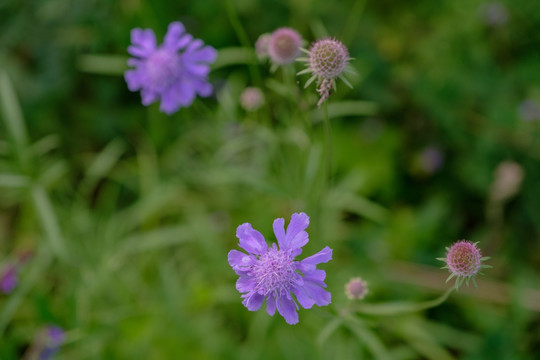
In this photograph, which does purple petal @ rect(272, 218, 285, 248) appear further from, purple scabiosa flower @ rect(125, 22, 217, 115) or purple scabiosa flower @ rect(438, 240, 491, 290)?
purple scabiosa flower @ rect(125, 22, 217, 115)

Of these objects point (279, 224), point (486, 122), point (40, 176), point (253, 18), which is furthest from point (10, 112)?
point (486, 122)

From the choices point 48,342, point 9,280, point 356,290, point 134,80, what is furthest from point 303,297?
point 9,280

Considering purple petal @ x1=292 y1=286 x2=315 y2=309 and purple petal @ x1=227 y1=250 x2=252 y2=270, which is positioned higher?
purple petal @ x1=227 y1=250 x2=252 y2=270

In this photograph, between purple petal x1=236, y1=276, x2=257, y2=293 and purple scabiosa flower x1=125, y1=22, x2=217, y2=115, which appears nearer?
purple petal x1=236, y1=276, x2=257, y2=293

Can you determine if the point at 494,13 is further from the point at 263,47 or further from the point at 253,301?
the point at 253,301

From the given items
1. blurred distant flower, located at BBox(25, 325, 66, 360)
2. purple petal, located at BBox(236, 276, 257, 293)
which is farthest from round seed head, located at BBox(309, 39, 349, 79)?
blurred distant flower, located at BBox(25, 325, 66, 360)

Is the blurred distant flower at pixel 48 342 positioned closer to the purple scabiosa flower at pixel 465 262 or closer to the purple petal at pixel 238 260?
the purple petal at pixel 238 260
